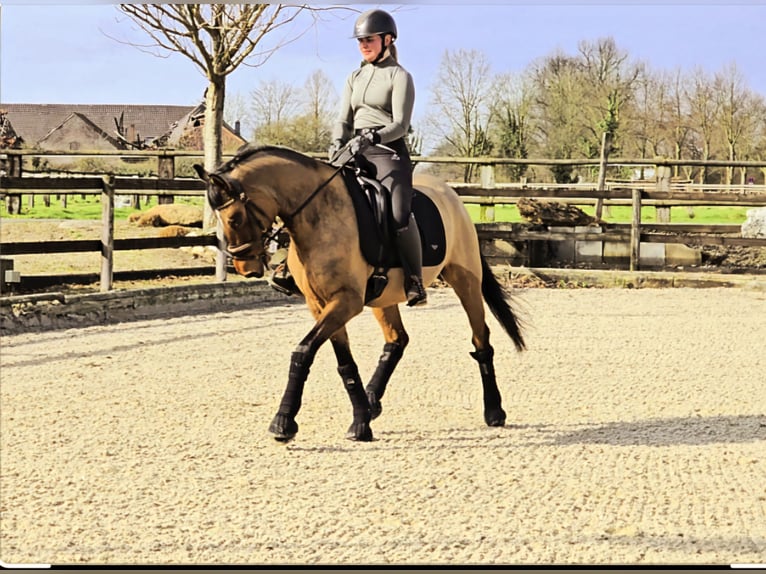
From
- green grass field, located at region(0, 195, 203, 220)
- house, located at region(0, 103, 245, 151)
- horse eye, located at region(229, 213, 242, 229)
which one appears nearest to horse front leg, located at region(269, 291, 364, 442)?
horse eye, located at region(229, 213, 242, 229)

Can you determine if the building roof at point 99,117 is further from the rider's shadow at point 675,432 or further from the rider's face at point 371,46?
the rider's shadow at point 675,432

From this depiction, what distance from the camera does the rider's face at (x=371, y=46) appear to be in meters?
6.05

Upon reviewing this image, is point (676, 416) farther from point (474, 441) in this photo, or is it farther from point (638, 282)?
point (638, 282)

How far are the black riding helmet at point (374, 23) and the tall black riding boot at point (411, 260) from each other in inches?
→ 42.0

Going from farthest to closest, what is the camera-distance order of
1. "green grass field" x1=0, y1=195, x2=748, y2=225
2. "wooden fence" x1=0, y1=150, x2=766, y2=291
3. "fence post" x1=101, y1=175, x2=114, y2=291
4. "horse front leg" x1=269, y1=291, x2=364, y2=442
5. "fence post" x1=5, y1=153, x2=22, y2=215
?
"green grass field" x1=0, y1=195, x2=748, y2=225 → "fence post" x1=5, y1=153, x2=22, y2=215 → "wooden fence" x1=0, y1=150, x2=766, y2=291 → "fence post" x1=101, y1=175, x2=114, y2=291 → "horse front leg" x1=269, y1=291, x2=364, y2=442

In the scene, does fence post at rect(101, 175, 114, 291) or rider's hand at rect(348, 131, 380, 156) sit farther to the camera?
fence post at rect(101, 175, 114, 291)

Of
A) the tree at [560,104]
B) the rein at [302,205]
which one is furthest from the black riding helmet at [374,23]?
the tree at [560,104]

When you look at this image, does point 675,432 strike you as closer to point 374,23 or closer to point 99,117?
point 374,23

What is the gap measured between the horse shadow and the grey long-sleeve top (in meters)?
2.05

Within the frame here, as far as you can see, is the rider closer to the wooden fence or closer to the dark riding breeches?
the dark riding breeches

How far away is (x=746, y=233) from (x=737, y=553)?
13457 mm

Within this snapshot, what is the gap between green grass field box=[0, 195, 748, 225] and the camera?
69.1ft

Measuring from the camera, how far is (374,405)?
6672 millimetres

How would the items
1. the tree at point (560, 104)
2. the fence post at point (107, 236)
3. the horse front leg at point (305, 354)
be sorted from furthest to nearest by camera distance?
the tree at point (560, 104), the fence post at point (107, 236), the horse front leg at point (305, 354)
